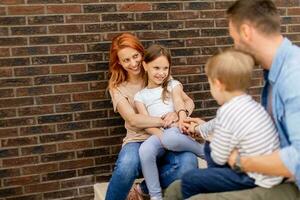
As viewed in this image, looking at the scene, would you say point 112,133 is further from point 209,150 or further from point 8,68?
point 209,150

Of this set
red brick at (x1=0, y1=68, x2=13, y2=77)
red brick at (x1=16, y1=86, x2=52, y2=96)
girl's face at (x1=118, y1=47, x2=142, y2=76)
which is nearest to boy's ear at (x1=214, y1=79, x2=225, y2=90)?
girl's face at (x1=118, y1=47, x2=142, y2=76)

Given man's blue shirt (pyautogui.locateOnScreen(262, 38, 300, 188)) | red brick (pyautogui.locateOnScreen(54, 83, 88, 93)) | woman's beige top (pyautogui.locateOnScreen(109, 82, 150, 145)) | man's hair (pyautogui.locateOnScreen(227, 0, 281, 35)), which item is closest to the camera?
man's blue shirt (pyautogui.locateOnScreen(262, 38, 300, 188))

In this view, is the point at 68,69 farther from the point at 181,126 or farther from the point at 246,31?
the point at 246,31

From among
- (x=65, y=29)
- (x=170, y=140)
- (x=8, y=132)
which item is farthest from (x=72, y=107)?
(x=170, y=140)

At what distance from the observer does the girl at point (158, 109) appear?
313 centimetres

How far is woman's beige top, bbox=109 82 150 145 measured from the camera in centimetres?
347

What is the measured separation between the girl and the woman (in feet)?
0.25

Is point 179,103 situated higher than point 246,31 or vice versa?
point 246,31

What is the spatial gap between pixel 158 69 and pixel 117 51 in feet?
1.38

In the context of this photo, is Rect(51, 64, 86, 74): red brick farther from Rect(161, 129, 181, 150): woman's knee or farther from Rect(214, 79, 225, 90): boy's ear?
Rect(214, 79, 225, 90): boy's ear

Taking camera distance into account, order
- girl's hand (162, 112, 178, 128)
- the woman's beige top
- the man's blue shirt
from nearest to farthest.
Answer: the man's blue shirt
girl's hand (162, 112, 178, 128)
the woman's beige top

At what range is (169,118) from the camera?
3309 millimetres

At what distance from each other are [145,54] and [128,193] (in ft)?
3.45

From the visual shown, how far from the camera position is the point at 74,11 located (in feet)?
12.3
